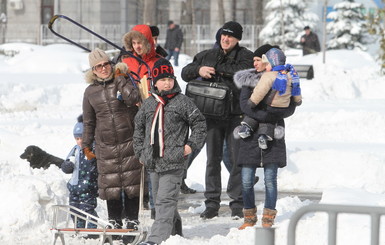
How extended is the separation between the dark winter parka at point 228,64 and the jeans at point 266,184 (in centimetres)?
94

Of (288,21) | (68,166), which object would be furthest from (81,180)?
(288,21)

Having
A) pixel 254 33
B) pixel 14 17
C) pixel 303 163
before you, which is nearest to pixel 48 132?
pixel 303 163

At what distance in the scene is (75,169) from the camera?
8281 millimetres

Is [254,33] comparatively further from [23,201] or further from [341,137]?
[23,201]

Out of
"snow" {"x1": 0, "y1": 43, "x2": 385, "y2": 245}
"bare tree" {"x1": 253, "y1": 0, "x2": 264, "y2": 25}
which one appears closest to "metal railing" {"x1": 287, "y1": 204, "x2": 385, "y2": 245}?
"snow" {"x1": 0, "y1": 43, "x2": 385, "y2": 245}

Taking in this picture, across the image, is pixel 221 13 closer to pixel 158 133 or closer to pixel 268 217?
pixel 268 217

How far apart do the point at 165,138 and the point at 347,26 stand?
36.7 meters

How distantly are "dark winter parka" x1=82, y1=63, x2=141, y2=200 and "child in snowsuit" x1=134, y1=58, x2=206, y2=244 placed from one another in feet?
1.11

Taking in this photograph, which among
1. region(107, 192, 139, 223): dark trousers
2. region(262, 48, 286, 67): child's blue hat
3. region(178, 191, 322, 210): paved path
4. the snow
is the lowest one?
region(178, 191, 322, 210): paved path

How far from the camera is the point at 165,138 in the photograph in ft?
24.6

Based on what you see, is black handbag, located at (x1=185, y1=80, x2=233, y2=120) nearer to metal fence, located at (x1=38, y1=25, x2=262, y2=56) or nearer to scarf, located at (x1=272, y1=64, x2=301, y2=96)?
scarf, located at (x1=272, y1=64, x2=301, y2=96)

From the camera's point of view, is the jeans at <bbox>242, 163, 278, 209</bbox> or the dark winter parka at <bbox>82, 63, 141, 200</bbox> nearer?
the dark winter parka at <bbox>82, 63, 141, 200</bbox>

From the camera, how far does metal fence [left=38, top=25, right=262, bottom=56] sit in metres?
42.0

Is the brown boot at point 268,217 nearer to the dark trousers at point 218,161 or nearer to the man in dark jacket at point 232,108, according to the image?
the man in dark jacket at point 232,108
